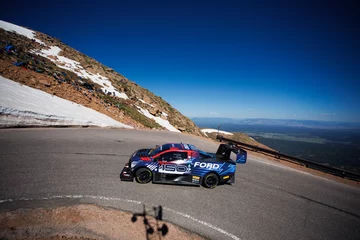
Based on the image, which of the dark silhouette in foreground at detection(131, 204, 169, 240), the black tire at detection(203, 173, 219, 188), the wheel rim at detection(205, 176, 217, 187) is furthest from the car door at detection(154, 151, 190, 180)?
the dark silhouette in foreground at detection(131, 204, 169, 240)

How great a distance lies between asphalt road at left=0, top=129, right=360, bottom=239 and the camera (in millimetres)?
5543

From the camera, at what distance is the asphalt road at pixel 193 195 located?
218 inches

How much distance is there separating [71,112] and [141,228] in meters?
13.7

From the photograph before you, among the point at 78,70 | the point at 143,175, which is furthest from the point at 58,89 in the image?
the point at 143,175

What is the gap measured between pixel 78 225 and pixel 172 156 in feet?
13.1

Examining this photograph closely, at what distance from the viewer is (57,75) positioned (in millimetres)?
20547

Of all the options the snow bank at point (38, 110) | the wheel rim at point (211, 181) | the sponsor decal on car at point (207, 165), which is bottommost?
the wheel rim at point (211, 181)

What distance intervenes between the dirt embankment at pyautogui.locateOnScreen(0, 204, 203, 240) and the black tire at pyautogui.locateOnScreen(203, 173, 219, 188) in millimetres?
2695

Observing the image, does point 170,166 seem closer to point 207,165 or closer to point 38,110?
point 207,165

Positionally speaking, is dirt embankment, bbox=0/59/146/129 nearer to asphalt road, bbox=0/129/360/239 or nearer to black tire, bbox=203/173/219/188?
asphalt road, bbox=0/129/360/239

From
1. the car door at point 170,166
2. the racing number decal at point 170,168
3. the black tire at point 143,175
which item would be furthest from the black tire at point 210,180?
the black tire at point 143,175

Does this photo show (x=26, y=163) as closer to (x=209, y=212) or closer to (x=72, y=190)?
(x=72, y=190)

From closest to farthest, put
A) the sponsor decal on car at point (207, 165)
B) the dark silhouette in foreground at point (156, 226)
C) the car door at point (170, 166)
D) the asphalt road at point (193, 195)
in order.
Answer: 1. the dark silhouette in foreground at point (156, 226)
2. the asphalt road at point (193, 195)
3. the car door at point (170, 166)
4. the sponsor decal on car at point (207, 165)

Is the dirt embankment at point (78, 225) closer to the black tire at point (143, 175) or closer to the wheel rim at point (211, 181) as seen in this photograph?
the black tire at point (143, 175)
